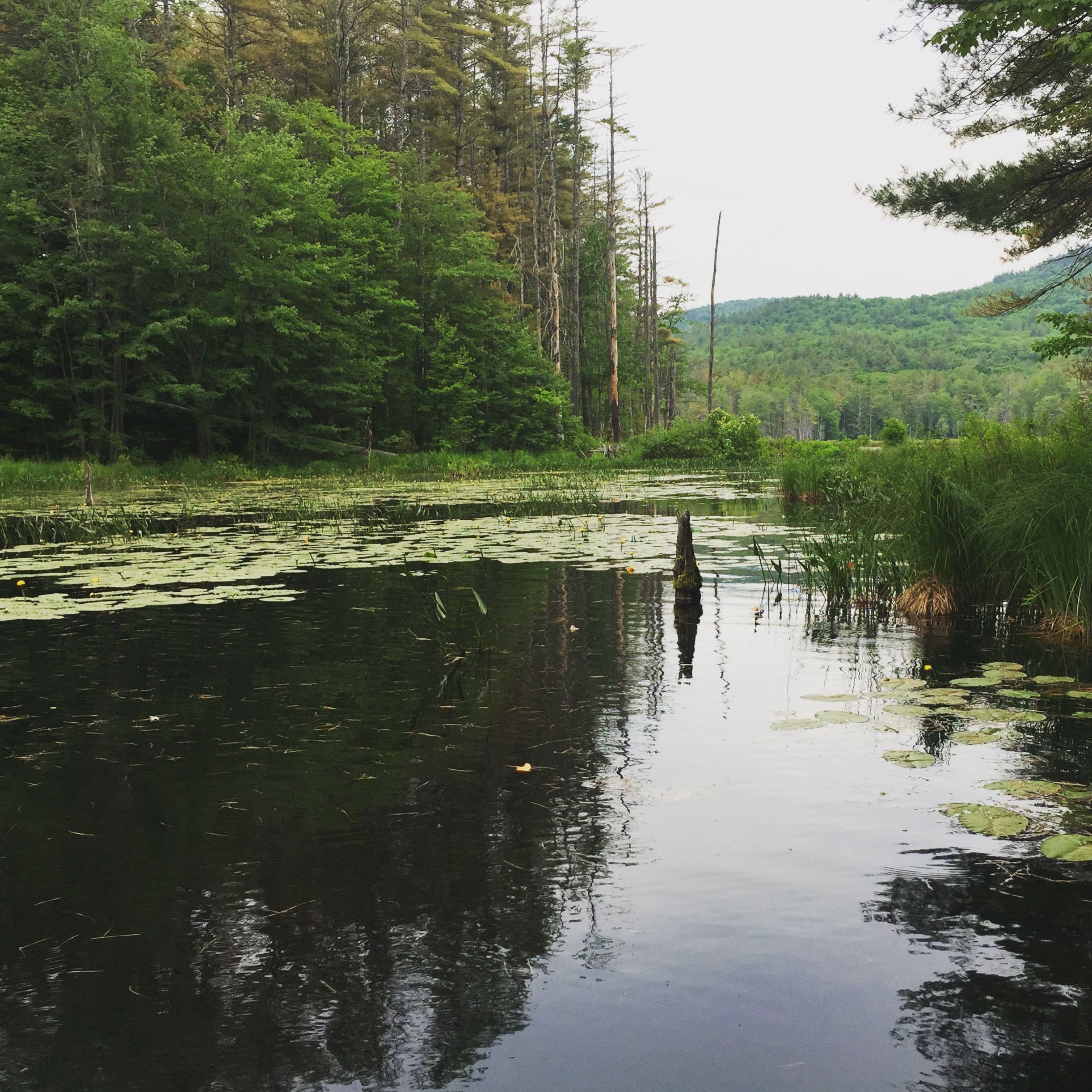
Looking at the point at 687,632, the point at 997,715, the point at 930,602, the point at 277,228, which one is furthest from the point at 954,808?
the point at 277,228

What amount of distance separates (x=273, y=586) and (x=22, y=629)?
2.22 meters

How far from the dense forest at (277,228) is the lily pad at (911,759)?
880 inches

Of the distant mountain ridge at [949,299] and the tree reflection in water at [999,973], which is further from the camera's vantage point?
the distant mountain ridge at [949,299]

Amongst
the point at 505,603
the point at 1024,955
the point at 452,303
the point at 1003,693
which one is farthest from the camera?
the point at 452,303

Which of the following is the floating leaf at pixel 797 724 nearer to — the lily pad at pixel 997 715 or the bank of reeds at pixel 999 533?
the lily pad at pixel 997 715

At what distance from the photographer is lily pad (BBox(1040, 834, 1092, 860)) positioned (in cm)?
315

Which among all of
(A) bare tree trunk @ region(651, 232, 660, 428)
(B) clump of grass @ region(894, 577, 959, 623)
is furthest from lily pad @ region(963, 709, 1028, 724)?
(A) bare tree trunk @ region(651, 232, 660, 428)

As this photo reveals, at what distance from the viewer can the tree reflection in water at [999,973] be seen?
2.16 m

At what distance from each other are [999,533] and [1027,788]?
11.8ft

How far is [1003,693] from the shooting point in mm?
5227

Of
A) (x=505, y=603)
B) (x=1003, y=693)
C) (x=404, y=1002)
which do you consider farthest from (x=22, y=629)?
(x=1003, y=693)

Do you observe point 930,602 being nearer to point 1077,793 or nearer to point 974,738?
point 974,738

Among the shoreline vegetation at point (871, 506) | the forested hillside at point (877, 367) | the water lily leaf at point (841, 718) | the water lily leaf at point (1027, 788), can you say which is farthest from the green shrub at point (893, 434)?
the forested hillside at point (877, 367)

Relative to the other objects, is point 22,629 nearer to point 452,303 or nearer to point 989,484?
point 989,484
